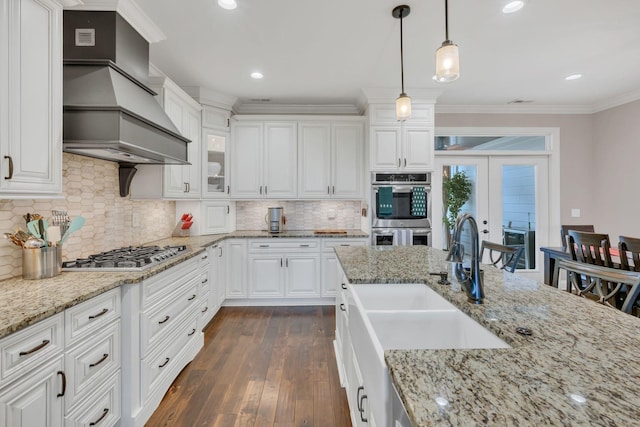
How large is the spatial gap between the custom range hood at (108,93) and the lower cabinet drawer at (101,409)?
133 centimetres

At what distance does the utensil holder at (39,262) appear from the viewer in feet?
5.39

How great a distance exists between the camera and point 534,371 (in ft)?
2.29

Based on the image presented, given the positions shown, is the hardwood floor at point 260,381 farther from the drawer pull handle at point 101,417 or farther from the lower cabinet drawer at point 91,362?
the lower cabinet drawer at point 91,362

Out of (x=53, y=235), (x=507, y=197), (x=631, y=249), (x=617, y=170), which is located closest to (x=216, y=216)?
(x=53, y=235)

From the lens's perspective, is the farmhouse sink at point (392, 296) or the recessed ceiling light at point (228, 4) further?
the recessed ceiling light at point (228, 4)

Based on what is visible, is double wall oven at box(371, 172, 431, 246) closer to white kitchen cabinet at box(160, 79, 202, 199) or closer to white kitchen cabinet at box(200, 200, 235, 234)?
white kitchen cabinet at box(200, 200, 235, 234)

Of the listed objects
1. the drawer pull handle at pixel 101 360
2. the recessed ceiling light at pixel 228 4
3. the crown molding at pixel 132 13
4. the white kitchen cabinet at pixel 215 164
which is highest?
the recessed ceiling light at pixel 228 4

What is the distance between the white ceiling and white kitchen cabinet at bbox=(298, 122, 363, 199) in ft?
1.41

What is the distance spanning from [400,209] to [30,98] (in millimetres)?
3499

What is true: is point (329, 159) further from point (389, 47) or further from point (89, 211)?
point (89, 211)

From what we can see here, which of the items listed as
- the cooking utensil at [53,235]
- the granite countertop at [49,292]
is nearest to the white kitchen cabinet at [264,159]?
the granite countertop at [49,292]

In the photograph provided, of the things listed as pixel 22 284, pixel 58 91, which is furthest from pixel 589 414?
pixel 58 91

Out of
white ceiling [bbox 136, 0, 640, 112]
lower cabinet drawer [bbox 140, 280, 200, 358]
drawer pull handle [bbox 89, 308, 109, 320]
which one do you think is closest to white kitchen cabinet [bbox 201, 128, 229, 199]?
white ceiling [bbox 136, 0, 640, 112]

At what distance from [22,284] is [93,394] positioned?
680mm
